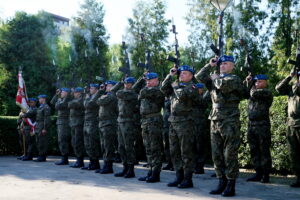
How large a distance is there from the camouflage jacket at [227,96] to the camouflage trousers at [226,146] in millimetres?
105

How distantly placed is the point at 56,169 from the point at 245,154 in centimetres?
491

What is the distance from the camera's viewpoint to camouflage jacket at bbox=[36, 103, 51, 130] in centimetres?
1223

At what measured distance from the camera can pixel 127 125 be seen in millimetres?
8562

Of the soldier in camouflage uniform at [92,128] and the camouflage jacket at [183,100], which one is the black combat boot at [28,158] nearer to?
the soldier in camouflage uniform at [92,128]

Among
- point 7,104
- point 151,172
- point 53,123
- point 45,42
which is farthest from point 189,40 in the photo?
point 151,172

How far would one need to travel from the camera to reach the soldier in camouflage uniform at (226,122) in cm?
629

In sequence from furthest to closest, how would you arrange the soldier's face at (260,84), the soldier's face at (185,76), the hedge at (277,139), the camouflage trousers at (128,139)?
the hedge at (277,139)
the camouflage trousers at (128,139)
the soldier's face at (260,84)
the soldier's face at (185,76)

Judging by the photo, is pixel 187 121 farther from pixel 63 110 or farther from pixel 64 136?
pixel 63 110

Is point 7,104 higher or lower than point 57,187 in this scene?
higher

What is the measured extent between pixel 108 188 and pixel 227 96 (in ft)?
9.11

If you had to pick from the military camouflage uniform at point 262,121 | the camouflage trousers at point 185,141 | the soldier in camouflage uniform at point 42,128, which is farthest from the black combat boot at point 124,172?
the soldier in camouflage uniform at point 42,128

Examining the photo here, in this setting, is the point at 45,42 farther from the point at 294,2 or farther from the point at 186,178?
the point at 186,178

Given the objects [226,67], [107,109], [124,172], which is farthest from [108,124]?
[226,67]

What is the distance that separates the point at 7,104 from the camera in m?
28.3
